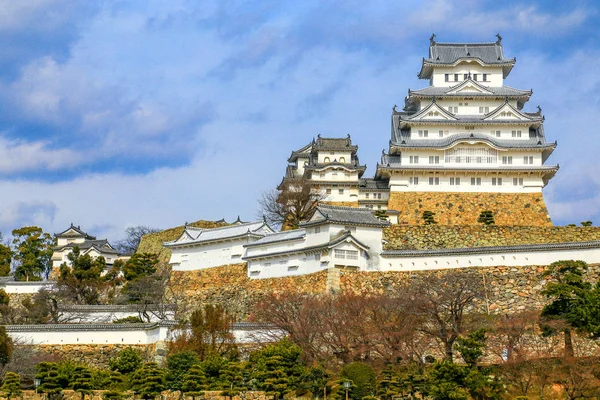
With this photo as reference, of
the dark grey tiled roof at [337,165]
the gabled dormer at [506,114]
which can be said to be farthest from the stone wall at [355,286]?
the gabled dormer at [506,114]

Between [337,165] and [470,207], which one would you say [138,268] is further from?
[470,207]

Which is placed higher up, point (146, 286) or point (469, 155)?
point (469, 155)

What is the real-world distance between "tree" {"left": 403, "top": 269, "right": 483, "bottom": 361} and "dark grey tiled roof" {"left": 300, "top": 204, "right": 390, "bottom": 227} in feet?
11.7

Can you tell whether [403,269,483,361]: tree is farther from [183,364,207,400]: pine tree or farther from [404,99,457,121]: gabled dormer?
[404,99,457,121]: gabled dormer

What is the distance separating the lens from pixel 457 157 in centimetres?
4909

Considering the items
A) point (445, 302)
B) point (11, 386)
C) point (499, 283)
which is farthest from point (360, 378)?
point (11, 386)

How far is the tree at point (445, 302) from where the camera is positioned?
30.4 meters

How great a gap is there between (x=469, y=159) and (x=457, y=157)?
63 cm

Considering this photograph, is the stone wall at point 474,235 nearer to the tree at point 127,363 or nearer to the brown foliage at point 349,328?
the brown foliage at point 349,328

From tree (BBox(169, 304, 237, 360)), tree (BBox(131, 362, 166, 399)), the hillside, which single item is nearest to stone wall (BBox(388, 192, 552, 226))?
the hillside

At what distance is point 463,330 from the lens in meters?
30.8

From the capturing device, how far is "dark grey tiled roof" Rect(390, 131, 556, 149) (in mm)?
48656

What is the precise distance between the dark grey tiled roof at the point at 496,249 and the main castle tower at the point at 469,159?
10.2 m

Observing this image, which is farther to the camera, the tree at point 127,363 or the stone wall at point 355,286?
the stone wall at point 355,286
